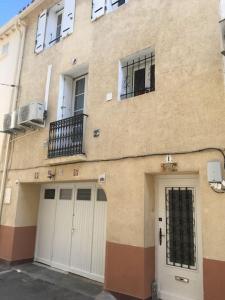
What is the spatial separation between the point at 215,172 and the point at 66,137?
14.1ft

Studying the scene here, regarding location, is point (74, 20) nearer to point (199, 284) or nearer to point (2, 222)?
point (2, 222)

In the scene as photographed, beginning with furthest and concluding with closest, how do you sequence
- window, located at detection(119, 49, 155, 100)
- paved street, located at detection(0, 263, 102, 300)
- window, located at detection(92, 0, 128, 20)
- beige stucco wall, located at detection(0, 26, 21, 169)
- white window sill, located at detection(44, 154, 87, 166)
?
beige stucco wall, located at detection(0, 26, 21, 169)
window, located at detection(92, 0, 128, 20)
white window sill, located at detection(44, 154, 87, 166)
window, located at detection(119, 49, 155, 100)
paved street, located at detection(0, 263, 102, 300)

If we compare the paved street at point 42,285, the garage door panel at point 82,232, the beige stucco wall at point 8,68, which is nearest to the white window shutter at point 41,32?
the beige stucco wall at point 8,68

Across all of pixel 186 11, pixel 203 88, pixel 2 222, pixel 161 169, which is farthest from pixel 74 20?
pixel 2 222

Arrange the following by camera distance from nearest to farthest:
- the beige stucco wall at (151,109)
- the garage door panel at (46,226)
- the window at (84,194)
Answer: the beige stucco wall at (151,109) < the window at (84,194) < the garage door panel at (46,226)

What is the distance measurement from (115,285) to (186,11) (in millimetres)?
5952

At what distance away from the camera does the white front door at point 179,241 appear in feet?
Answer: 17.6

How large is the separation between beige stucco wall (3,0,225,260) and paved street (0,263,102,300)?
63.6 inches

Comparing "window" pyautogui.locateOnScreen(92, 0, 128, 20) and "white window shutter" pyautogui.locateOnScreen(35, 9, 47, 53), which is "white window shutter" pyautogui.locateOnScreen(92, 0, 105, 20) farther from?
"white window shutter" pyautogui.locateOnScreen(35, 9, 47, 53)

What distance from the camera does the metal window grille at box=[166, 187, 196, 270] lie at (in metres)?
5.49

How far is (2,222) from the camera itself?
30.8 feet

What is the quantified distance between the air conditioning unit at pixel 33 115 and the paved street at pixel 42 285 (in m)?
4.35

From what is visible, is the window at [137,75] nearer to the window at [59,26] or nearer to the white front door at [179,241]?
the white front door at [179,241]

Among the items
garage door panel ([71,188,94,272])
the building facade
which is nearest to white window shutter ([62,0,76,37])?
the building facade
